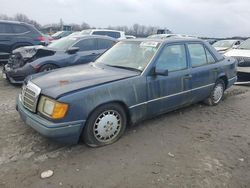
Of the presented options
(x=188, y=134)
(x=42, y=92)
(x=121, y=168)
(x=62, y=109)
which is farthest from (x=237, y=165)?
(x=42, y=92)

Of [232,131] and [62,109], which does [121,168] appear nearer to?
[62,109]

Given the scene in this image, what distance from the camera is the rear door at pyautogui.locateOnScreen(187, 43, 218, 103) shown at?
17.5 feet

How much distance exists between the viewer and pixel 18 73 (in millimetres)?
7312

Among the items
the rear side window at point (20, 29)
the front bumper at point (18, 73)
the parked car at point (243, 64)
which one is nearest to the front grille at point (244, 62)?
the parked car at point (243, 64)

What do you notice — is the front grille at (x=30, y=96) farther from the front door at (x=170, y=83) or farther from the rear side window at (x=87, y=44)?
the rear side window at (x=87, y=44)

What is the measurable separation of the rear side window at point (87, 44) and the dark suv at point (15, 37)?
3.50m

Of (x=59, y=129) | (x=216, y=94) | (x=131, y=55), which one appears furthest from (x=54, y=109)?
(x=216, y=94)

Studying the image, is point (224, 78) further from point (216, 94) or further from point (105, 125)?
point (105, 125)

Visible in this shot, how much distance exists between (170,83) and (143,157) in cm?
154

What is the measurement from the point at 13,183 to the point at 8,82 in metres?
5.55

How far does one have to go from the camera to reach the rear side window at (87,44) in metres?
8.40

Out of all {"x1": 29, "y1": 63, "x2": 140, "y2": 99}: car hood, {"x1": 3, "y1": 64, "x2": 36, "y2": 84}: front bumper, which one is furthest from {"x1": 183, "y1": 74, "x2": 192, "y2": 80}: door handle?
{"x1": 3, "y1": 64, "x2": 36, "y2": 84}: front bumper

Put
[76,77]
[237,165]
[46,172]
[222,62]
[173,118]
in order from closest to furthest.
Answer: [46,172]
[237,165]
[76,77]
[173,118]
[222,62]

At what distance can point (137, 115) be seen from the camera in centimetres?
432
